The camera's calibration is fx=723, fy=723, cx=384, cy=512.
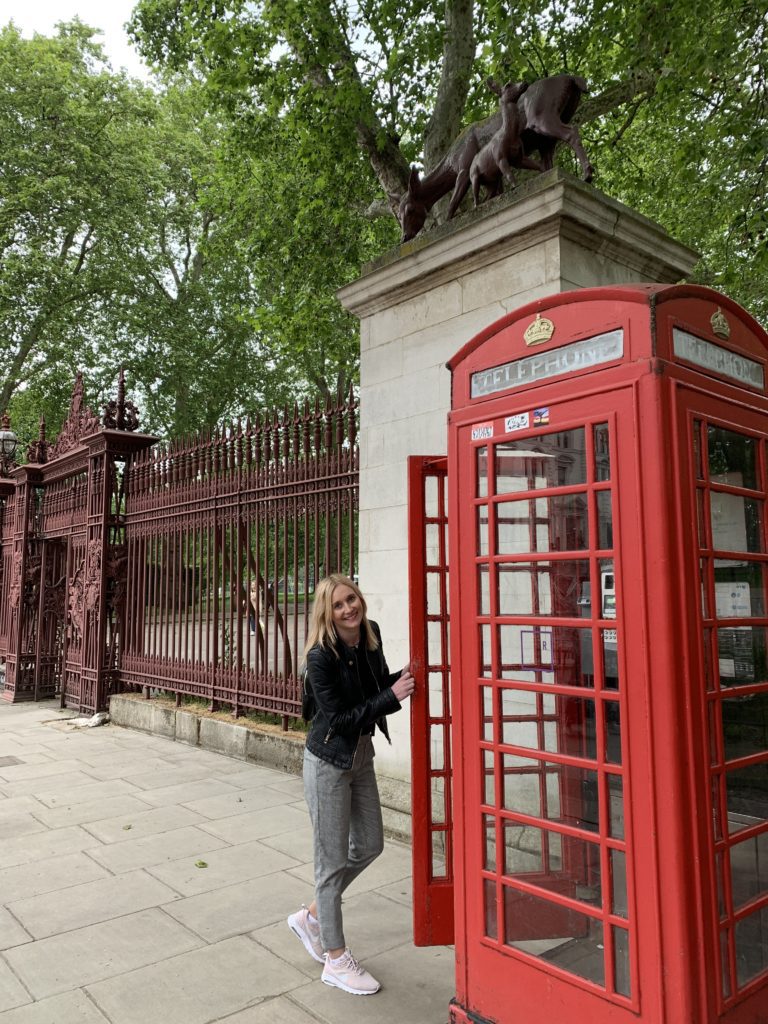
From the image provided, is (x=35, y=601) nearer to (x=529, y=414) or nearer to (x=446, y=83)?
(x=446, y=83)

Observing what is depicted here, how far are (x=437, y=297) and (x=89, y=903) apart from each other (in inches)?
170

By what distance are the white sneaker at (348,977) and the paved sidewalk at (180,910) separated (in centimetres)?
4

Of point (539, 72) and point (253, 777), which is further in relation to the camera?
point (539, 72)

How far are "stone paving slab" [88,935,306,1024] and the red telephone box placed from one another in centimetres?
94

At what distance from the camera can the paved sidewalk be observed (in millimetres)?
2996

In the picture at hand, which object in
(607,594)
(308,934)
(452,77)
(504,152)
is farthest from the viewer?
(452,77)

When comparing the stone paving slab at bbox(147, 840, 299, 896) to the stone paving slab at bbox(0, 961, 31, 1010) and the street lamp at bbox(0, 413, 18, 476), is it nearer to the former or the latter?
the stone paving slab at bbox(0, 961, 31, 1010)

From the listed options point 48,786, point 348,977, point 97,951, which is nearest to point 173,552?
point 48,786

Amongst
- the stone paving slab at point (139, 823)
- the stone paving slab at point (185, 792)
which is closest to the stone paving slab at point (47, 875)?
the stone paving slab at point (139, 823)

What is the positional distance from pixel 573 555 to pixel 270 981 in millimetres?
2339

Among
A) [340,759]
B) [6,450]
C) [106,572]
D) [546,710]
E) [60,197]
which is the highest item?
[60,197]

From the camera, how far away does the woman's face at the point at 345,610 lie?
3.15 meters

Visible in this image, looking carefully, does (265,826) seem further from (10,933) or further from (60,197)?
(60,197)

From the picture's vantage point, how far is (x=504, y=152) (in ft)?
15.8
